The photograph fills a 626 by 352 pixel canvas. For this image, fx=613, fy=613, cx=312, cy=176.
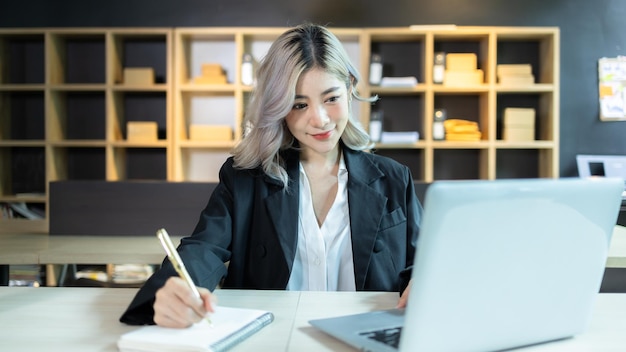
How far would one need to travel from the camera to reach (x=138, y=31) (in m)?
4.98

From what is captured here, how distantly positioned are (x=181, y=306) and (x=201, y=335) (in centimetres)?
8

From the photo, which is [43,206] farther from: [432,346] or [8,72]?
[432,346]

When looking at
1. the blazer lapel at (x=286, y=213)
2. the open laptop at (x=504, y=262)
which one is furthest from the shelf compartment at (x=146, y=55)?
the open laptop at (x=504, y=262)

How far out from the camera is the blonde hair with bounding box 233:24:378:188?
5.51ft

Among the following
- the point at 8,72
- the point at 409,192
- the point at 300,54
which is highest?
the point at 8,72

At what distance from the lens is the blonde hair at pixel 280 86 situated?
1.68m

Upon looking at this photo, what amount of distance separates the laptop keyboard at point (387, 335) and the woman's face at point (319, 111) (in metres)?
0.81

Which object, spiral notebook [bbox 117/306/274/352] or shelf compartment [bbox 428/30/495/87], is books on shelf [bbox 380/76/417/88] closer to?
shelf compartment [bbox 428/30/495/87]

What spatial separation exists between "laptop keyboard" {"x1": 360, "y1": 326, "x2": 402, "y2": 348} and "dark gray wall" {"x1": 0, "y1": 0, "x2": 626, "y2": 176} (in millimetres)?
4505

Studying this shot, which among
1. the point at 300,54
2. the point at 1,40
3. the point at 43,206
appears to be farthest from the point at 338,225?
the point at 1,40

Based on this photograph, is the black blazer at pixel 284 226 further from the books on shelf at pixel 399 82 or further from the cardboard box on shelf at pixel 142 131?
the cardboard box on shelf at pixel 142 131

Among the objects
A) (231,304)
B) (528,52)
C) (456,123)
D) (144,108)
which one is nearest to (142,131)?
(144,108)

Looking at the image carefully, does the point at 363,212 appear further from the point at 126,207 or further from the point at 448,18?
the point at 448,18

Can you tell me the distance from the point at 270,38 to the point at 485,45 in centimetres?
179
